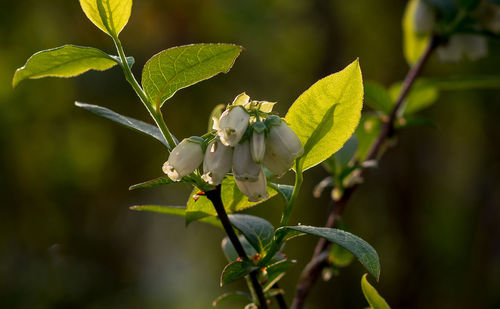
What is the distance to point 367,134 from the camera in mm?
1015

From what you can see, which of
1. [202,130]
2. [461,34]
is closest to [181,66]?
[461,34]

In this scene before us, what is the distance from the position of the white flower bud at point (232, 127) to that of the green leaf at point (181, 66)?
0.04m

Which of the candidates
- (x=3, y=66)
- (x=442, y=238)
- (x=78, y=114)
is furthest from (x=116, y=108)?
(x=442, y=238)

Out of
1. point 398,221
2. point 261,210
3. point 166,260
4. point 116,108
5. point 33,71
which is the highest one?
point 33,71

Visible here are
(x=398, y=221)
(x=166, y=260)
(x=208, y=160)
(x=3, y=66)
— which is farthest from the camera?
(x=166, y=260)

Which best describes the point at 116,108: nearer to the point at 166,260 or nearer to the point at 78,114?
the point at 78,114

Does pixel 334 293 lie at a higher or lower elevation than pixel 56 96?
lower

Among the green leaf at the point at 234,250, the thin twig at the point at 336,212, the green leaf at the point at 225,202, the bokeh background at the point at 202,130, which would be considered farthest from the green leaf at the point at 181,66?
the bokeh background at the point at 202,130

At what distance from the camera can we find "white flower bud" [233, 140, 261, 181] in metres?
0.47

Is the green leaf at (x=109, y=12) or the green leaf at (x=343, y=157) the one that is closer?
the green leaf at (x=109, y=12)

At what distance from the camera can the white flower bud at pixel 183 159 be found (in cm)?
46

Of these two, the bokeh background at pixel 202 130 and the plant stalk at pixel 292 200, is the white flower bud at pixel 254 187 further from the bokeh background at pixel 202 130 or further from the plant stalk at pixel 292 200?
the bokeh background at pixel 202 130

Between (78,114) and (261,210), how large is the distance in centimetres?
102

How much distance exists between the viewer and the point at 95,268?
2537mm
